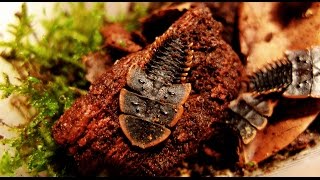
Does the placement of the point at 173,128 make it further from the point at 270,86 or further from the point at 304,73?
the point at 304,73

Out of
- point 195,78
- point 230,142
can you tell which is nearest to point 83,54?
point 195,78

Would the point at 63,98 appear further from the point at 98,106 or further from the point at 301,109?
the point at 301,109

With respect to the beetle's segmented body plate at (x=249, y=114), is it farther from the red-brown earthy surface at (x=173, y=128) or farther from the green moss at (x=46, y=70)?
the green moss at (x=46, y=70)

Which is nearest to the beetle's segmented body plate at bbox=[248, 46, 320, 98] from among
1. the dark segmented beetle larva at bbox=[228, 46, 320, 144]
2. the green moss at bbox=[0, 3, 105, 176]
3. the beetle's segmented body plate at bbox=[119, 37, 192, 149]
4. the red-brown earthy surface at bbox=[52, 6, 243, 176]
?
the dark segmented beetle larva at bbox=[228, 46, 320, 144]

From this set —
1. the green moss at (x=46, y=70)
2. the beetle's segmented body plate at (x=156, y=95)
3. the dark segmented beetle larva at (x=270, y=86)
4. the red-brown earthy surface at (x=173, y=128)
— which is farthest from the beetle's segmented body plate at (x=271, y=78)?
the green moss at (x=46, y=70)

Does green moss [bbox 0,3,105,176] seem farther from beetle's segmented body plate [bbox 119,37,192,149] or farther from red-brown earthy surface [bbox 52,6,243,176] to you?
beetle's segmented body plate [bbox 119,37,192,149]
